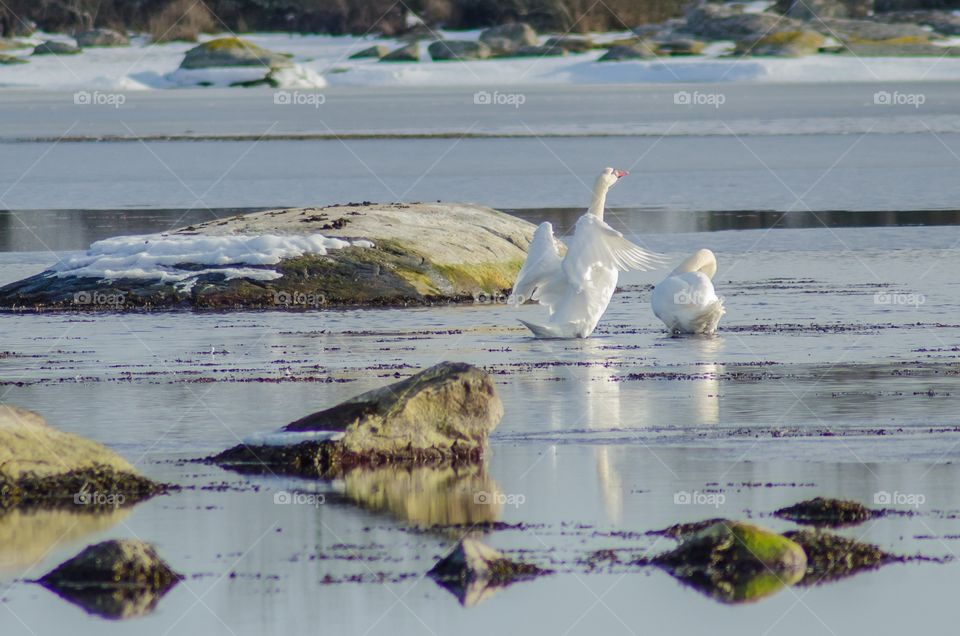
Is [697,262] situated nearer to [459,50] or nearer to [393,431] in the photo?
[393,431]

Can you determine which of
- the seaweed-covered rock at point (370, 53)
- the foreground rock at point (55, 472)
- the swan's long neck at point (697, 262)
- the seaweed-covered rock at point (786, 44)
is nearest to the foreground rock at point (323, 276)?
the swan's long neck at point (697, 262)

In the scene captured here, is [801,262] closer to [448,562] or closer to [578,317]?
[578,317]

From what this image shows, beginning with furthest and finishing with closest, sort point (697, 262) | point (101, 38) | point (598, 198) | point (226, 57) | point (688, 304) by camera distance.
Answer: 1. point (101, 38)
2. point (226, 57)
3. point (598, 198)
4. point (697, 262)
5. point (688, 304)

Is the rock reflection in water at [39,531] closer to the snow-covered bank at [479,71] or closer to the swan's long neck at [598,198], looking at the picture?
the swan's long neck at [598,198]

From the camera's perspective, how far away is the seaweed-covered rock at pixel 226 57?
8431 cm

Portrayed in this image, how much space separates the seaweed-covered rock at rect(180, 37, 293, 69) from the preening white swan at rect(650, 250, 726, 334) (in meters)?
66.0

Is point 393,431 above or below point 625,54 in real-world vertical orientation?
above

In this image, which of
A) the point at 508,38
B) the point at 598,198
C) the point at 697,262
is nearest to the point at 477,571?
the point at 697,262

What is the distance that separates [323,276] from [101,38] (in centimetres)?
7347

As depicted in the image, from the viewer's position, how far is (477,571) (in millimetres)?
9656

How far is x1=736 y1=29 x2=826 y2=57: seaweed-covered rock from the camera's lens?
85875 millimetres

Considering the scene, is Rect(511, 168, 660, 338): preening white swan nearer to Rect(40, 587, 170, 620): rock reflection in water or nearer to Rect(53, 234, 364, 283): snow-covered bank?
Rect(53, 234, 364, 283): snow-covered bank

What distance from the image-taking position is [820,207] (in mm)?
33781

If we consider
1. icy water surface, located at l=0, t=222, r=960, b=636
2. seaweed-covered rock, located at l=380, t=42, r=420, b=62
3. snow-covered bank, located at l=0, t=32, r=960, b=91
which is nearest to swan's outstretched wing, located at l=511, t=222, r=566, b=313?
icy water surface, located at l=0, t=222, r=960, b=636
